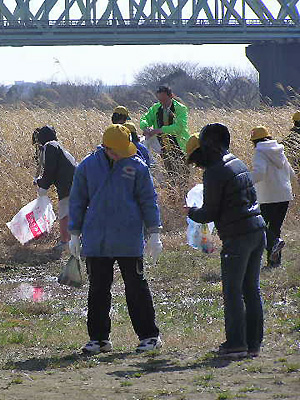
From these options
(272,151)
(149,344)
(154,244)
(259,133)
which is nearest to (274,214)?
(272,151)

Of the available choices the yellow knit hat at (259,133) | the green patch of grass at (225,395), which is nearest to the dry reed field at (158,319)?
the green patch of grass at (225,395)

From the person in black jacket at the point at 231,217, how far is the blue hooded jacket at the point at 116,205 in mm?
425

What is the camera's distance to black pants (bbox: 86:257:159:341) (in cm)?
729

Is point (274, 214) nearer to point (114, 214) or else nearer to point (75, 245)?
point (75, 245)

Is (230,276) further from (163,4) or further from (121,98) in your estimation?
(163,4)

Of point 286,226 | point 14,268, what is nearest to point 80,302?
point 14,268

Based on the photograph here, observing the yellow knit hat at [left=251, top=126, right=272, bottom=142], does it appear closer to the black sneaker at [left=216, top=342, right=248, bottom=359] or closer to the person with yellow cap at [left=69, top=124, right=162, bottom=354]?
the person with yellow cap at [left=69, top=124, right=162, bottom=354]

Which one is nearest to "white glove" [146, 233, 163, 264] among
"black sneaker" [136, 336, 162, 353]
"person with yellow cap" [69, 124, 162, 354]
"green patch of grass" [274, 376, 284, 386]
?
"person with yellow cap" [69, 124, 162, 354]

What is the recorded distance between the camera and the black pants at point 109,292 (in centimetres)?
729

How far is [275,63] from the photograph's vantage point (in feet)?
184

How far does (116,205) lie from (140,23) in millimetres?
50730

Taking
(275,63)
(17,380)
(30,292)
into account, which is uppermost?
(275,63)

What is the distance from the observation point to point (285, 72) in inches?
2174

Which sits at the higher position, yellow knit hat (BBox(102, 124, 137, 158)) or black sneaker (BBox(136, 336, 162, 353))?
yellow knit hat (BBox(102, 124, 137, 158))
